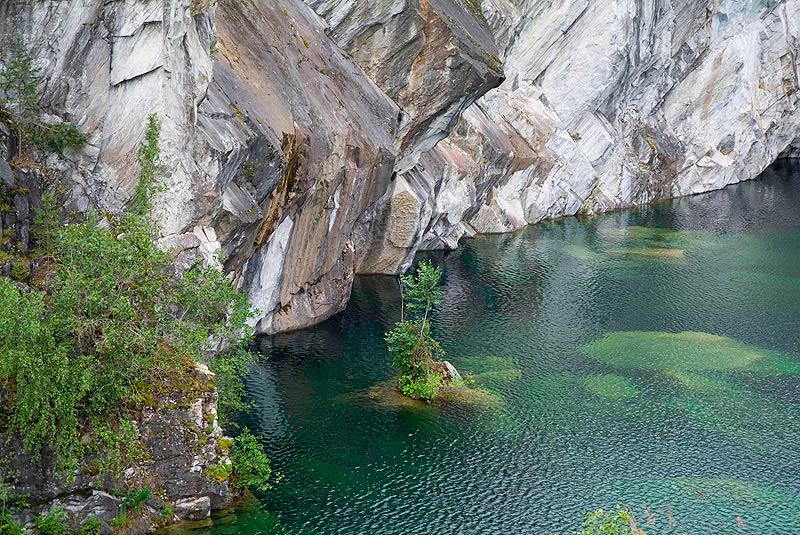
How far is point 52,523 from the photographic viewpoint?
2784 cm

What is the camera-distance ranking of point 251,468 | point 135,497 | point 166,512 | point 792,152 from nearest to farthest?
point 135,497 < point 166,512 < point 251,468 < point 792,152

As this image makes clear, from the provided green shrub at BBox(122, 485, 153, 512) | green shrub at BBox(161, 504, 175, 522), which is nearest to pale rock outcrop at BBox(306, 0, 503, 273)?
green shrub at BBox(161, 504, 175, 522)

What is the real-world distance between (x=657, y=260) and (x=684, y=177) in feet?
118

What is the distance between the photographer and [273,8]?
153ft

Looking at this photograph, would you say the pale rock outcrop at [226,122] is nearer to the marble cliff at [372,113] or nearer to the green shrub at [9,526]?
the marble cliff at [372,113]

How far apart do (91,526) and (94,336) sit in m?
5.66

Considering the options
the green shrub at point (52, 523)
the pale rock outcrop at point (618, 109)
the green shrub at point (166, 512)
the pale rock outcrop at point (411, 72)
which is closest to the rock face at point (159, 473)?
the green shrub at point (166, 512)

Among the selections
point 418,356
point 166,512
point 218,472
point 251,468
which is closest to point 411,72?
point 418,356

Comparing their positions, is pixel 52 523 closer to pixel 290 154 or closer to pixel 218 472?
pixel 218 472

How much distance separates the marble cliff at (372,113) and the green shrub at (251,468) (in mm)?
8336

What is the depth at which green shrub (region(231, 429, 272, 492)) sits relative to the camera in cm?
3284

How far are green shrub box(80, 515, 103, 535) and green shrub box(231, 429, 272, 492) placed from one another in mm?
5435

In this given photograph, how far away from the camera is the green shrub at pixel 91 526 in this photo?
28.4m

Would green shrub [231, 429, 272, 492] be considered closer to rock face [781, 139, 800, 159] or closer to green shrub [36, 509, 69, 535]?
green shrub [36, 509, 69, 535]
